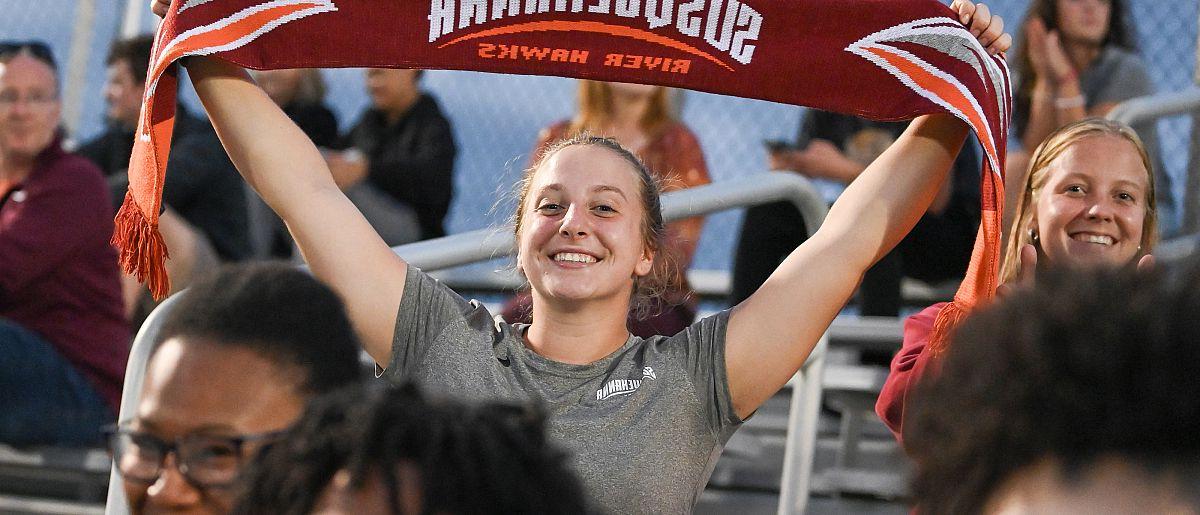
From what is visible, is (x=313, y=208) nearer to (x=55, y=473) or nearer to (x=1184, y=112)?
(x=55, y=473)

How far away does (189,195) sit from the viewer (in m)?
4.52

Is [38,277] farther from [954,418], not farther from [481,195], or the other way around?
[954,418]

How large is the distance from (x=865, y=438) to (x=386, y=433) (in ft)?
10.6

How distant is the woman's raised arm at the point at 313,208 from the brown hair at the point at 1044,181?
114 cm

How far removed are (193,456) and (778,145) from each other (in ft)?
10.2

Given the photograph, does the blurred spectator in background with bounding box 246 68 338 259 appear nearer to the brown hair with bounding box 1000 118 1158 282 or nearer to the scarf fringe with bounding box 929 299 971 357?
the brown hair with bounding box 1000 118 1158 282

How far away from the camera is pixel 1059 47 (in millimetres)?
4113

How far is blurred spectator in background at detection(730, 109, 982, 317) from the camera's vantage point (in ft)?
12.7

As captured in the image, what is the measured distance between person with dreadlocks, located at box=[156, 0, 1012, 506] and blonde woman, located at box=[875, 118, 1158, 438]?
0.26 m

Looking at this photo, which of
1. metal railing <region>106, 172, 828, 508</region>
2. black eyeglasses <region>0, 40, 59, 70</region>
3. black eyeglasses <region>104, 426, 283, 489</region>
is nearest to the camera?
black eyeglasses <region>104, 426, 283, 489</region>

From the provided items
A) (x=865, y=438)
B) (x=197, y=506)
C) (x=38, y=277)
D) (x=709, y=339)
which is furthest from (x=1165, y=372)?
(x=38, y=277)

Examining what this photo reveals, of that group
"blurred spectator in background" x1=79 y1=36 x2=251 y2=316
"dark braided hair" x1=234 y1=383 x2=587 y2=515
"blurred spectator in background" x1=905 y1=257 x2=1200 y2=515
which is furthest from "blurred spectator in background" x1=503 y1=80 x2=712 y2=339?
"blurred spectator in background" x1=905 y1=257 x2=1200 y2=515

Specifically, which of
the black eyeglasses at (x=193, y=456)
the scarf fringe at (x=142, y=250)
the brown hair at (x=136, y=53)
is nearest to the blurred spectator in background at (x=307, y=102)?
the brown hair at (x=136, y=53)

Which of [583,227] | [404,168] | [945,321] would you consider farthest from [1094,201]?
[404,168]
